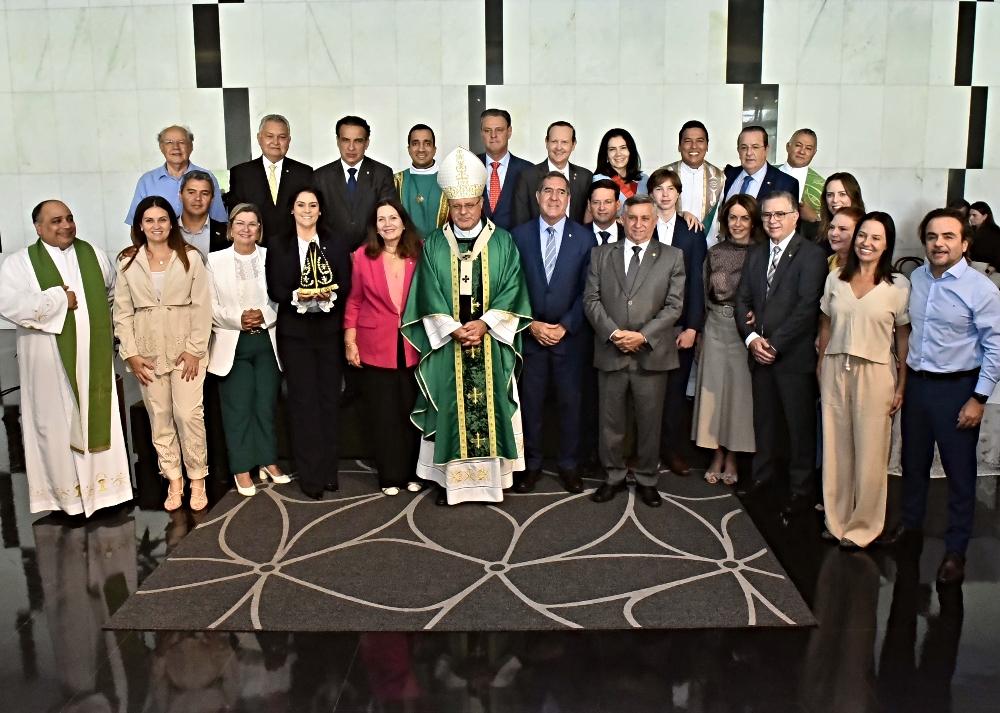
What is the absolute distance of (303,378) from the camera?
4535 millimetres

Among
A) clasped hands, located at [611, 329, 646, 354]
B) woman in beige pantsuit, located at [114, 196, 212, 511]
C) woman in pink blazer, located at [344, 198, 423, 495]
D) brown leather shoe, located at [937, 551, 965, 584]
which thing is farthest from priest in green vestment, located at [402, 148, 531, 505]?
brown leather shoe, located at [937, 551, 965, 584]

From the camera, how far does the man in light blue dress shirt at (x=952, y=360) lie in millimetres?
3475

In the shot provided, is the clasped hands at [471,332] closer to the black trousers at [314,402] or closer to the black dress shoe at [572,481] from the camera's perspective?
the black trousers at [314,402]

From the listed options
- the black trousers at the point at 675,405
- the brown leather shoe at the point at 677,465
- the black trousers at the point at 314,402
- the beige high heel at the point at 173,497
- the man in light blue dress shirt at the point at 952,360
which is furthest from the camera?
the brown leather shoe at the point at 677,465

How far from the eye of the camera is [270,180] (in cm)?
510

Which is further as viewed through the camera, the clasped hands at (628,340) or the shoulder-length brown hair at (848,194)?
the shoulder-length brown hair at (848,194)

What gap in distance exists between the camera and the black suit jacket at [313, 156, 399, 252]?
5.09 meters

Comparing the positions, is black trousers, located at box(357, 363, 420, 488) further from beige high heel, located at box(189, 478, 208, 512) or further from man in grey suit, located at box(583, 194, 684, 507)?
man in grey suit, located at box(583, 194, 684, 507)

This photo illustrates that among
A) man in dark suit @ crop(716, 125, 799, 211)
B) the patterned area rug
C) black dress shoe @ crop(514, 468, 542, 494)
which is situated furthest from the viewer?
man in dark suit @ crop(716, 125, 799, 211)

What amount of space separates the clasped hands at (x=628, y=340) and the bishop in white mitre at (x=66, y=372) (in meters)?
2.56

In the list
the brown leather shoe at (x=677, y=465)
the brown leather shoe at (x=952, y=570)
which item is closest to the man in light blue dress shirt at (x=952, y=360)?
the brown leather shoe at (x=952, y=570)

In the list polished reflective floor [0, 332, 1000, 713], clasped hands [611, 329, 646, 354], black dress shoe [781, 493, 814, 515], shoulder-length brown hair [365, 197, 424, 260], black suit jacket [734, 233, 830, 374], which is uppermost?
shoulder-length brown hair [365, 197, 424, 260]

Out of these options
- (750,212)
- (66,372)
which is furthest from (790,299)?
(66,372)

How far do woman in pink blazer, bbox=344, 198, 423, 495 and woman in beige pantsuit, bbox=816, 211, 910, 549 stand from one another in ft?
6.79
